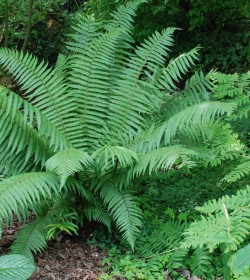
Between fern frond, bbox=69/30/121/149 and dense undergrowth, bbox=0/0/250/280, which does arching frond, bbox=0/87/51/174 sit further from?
fern frond, bbox=69/30/121/149

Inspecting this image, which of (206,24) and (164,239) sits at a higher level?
(206,24)

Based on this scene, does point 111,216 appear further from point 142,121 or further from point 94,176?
point 142,121

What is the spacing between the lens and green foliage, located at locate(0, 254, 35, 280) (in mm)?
1722

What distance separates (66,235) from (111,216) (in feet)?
1.16

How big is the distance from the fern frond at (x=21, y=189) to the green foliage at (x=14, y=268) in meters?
0.70

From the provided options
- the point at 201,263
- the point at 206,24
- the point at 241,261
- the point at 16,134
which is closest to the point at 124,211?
the point at 201,263

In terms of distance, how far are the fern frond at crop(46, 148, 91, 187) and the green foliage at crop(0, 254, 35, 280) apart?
736 mm

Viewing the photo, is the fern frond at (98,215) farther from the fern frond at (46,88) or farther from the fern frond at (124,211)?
the fern frond at (46,88)

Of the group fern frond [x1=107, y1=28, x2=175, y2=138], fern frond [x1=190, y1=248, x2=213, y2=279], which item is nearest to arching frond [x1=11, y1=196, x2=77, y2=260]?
fern frond [x1=107, y1=28, x2=175, y2=138]

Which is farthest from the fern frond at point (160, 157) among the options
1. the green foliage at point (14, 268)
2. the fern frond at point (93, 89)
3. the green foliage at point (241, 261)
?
the green foliage at point (241, 261)

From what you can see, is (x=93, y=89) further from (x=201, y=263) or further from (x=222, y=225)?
(x=222, y=225)

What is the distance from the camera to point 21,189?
2.65 meters

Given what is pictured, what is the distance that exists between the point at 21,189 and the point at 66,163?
302 mm

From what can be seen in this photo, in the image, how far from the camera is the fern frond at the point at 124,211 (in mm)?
2871
